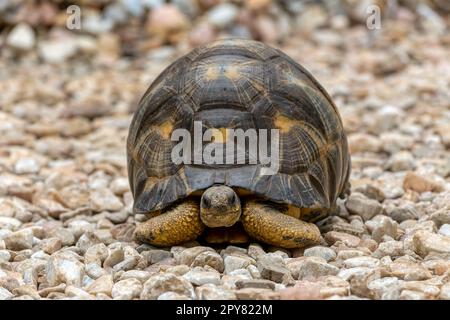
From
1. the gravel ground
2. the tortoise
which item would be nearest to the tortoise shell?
the tortoise

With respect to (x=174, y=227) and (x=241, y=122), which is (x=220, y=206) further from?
(x=241, y=122)

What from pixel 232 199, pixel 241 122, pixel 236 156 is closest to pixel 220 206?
pixel 232 199

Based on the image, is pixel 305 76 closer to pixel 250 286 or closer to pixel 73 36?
pixel 250 286

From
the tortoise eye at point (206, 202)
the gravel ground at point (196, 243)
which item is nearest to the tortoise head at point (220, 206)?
the tortoise eye at point (206, 202)

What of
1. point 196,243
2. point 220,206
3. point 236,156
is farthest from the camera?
point 196,243

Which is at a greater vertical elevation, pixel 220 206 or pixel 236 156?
pixel 236 156
